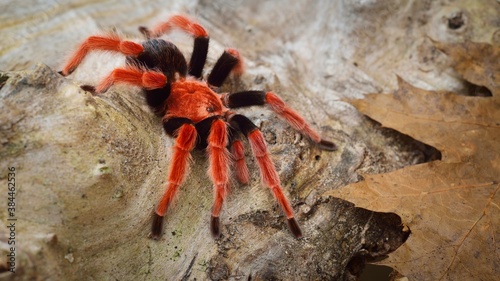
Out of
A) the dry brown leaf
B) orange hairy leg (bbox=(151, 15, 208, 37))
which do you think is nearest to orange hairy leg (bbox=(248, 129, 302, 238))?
the dry brown leaf

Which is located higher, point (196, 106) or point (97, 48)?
point (97, 48)

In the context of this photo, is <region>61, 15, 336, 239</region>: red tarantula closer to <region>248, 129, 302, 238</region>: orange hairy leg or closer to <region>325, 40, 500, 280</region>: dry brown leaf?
<region>248, 129, 302, 238</region>: orange hairy leg

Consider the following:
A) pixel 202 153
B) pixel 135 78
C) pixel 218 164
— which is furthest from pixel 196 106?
pixel 218 164

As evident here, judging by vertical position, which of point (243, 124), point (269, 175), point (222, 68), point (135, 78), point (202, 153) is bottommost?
point (202, 153)

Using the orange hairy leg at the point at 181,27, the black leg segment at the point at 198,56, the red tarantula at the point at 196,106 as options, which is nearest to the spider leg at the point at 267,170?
the red tarantula at the point at 196,106

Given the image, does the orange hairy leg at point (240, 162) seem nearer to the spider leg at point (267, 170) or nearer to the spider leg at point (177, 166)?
the spider leg at point (267, 170)

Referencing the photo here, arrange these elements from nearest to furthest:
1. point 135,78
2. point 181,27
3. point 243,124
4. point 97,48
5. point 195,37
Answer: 1. point 135,78
2. point 243,124
3. point 97,48
4. point 195,37
5. point 181,27

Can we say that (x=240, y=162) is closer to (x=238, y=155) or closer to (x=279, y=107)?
(x=238, y=155)
